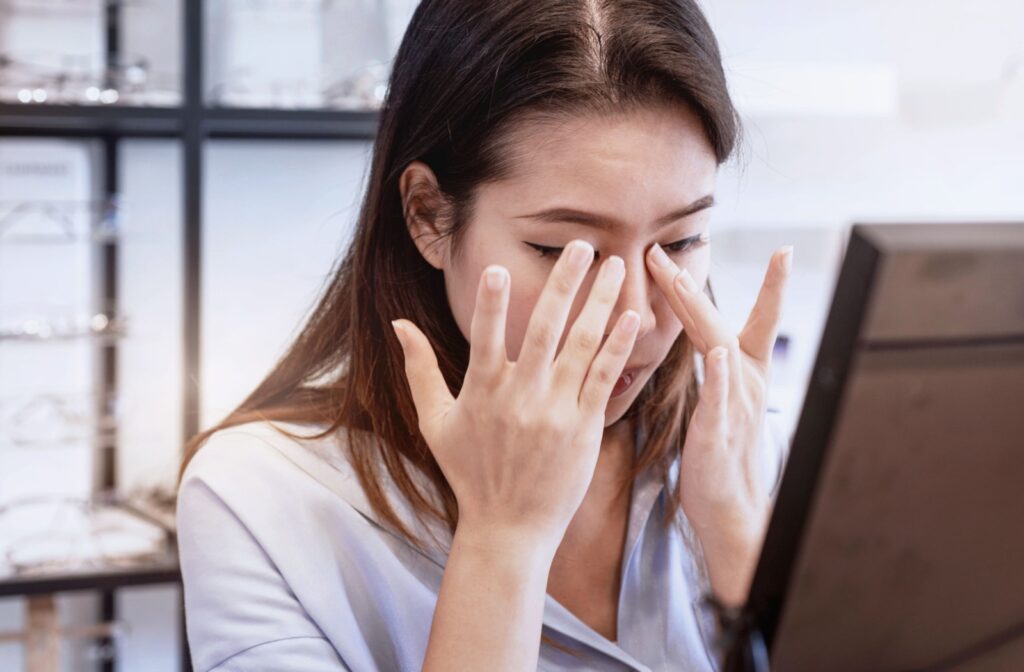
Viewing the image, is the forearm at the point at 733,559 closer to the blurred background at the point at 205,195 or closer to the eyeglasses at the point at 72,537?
the blurred background at the point at 205,195

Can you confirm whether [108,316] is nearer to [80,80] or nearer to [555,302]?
[80,80]

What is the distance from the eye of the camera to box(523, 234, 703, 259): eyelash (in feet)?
2.65

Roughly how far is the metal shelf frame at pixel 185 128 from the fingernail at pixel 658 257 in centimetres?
85

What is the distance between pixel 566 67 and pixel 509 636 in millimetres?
439

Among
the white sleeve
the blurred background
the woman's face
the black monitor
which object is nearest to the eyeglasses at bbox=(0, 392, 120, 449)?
the blurred background

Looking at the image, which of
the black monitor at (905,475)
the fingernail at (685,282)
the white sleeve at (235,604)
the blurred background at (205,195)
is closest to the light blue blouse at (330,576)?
the white sleeve at (235,604)

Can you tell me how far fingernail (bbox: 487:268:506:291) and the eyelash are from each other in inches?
6.8

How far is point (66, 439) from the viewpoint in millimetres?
1601

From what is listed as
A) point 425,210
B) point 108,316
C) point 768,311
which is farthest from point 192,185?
point 768,311

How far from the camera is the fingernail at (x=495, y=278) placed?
639mm

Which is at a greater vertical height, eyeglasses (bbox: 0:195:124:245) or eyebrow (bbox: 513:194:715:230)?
eyebrow (bbox: 513:194:715:230)

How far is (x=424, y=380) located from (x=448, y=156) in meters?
0.23

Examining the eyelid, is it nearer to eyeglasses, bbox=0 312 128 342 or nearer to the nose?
the nose

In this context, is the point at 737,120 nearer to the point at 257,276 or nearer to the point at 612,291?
the point at 612,291
